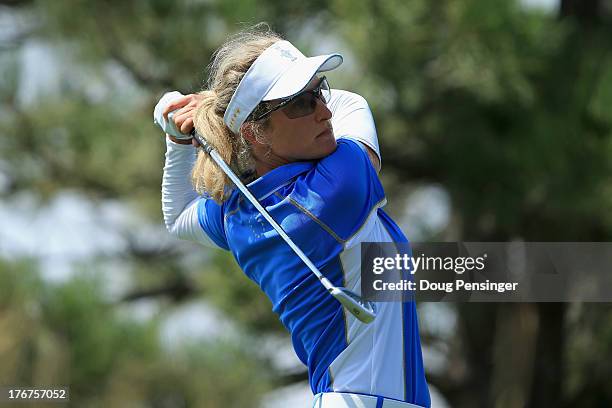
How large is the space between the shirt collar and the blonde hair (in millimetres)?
85

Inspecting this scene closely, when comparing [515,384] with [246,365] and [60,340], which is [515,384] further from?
[60,340]

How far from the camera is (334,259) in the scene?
8.00ft

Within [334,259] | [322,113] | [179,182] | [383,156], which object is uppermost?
[383,156]

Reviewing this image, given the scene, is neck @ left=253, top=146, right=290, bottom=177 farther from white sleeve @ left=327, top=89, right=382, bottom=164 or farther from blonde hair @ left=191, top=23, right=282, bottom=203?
white sleeve @ left=327, top=89, right=382, bottom=164

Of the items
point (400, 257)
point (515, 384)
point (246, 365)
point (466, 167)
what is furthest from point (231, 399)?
point (400, 257)

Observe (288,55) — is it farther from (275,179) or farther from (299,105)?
(275,179)

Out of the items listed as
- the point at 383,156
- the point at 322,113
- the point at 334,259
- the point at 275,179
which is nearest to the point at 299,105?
the point at 322,113

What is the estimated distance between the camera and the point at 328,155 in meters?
2.45

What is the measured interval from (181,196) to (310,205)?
1.75 feet

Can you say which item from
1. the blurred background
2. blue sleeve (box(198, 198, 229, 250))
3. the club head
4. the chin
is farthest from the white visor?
the blurred background

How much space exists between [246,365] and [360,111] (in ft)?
17.1

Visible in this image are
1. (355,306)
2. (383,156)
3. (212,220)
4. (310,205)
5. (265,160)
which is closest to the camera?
(355,306)

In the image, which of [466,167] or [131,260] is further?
[131,260]

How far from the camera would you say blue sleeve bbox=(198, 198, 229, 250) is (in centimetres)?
268
